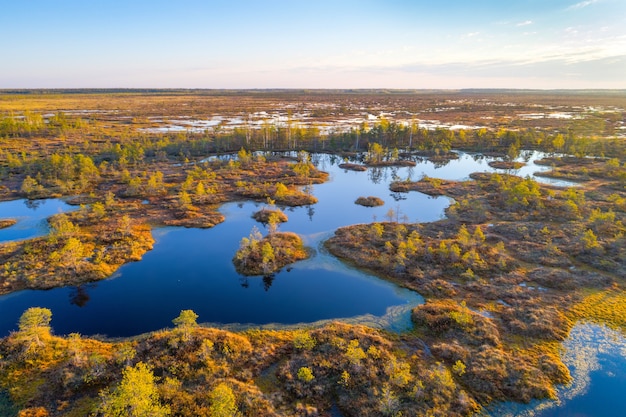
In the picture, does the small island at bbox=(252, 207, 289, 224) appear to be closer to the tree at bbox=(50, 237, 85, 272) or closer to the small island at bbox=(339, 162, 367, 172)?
the tree at bbox=(50, 237, 85, 272)

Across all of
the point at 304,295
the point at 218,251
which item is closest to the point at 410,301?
the point at 304,295

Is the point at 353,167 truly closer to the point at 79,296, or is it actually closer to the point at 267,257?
the point at 267,257

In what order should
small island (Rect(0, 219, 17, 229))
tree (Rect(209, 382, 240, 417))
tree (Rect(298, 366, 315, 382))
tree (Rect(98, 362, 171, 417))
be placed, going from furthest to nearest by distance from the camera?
small island (Rect(0, 219, 17, 229)) < tree (Rect(298, 366, 315, 382)) < tree (Rect(209, 382, 240, 417)) < tree (Rect(98, 362, 171, 417))

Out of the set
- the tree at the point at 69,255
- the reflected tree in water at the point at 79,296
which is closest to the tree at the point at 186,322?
the reflected tree in water at the point at 79,296

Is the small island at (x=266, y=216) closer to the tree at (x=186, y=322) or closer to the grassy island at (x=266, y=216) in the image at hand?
the grassy island at (x=266, y=216)

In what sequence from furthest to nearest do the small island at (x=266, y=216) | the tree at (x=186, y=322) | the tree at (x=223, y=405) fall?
the small island at (x=266, y=216) → the tree at (x=186, y=322) → the tree at (x=223, y=405)

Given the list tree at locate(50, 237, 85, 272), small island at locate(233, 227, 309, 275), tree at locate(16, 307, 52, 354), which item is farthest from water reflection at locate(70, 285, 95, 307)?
small island at locate(233, 227, 309, 275)
